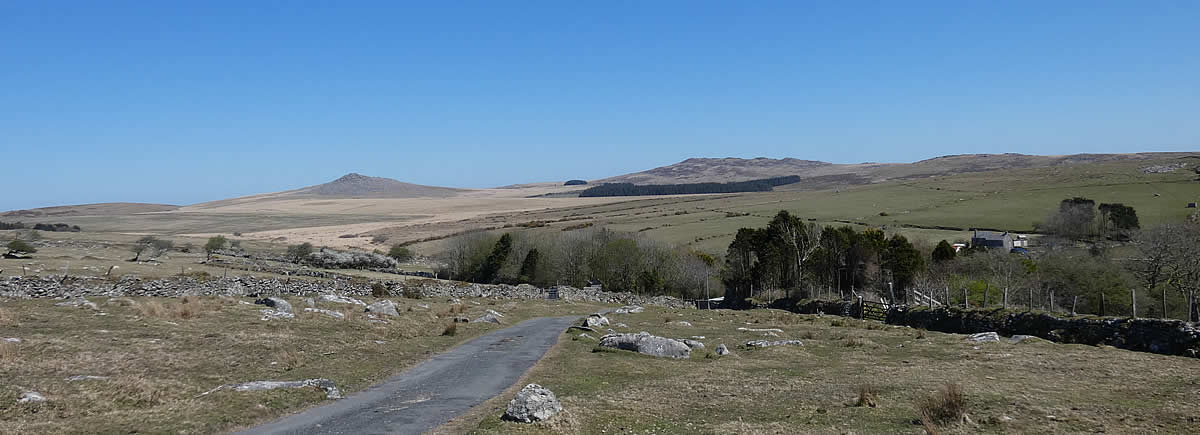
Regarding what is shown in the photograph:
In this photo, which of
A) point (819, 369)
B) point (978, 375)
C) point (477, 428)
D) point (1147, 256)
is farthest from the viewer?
point (1147, 256)

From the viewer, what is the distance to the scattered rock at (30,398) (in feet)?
49.3

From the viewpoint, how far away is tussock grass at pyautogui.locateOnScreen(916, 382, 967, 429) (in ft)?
47.8

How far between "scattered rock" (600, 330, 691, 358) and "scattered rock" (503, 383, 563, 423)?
1269 centimetres

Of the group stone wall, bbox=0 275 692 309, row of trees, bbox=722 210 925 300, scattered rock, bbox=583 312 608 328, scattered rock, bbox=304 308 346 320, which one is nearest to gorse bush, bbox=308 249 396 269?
stone wall, bbox=0 275 692 309

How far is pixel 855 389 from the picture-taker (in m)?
19.8

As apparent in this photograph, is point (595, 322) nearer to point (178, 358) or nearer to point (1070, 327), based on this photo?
point (178, 358)

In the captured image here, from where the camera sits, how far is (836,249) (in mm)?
Result: 81500

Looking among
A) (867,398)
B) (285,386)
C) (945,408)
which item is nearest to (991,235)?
(867,398)

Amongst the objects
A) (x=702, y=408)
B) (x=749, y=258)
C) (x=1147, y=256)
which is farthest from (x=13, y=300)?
(x=1147, y=256)

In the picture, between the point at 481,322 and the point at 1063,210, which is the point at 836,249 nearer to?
the point at 481,322

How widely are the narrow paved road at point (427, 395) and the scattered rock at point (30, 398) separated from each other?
4768 millimetres

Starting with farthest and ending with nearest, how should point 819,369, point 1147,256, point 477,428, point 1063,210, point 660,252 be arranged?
point 1063,210, point 660,252, point 1147,256, point 819,369, point 477,428

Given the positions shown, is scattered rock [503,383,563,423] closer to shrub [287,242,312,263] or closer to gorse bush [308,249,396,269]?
gorse bush [308,249,396,269]

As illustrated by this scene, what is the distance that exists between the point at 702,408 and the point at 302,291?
138 ft
